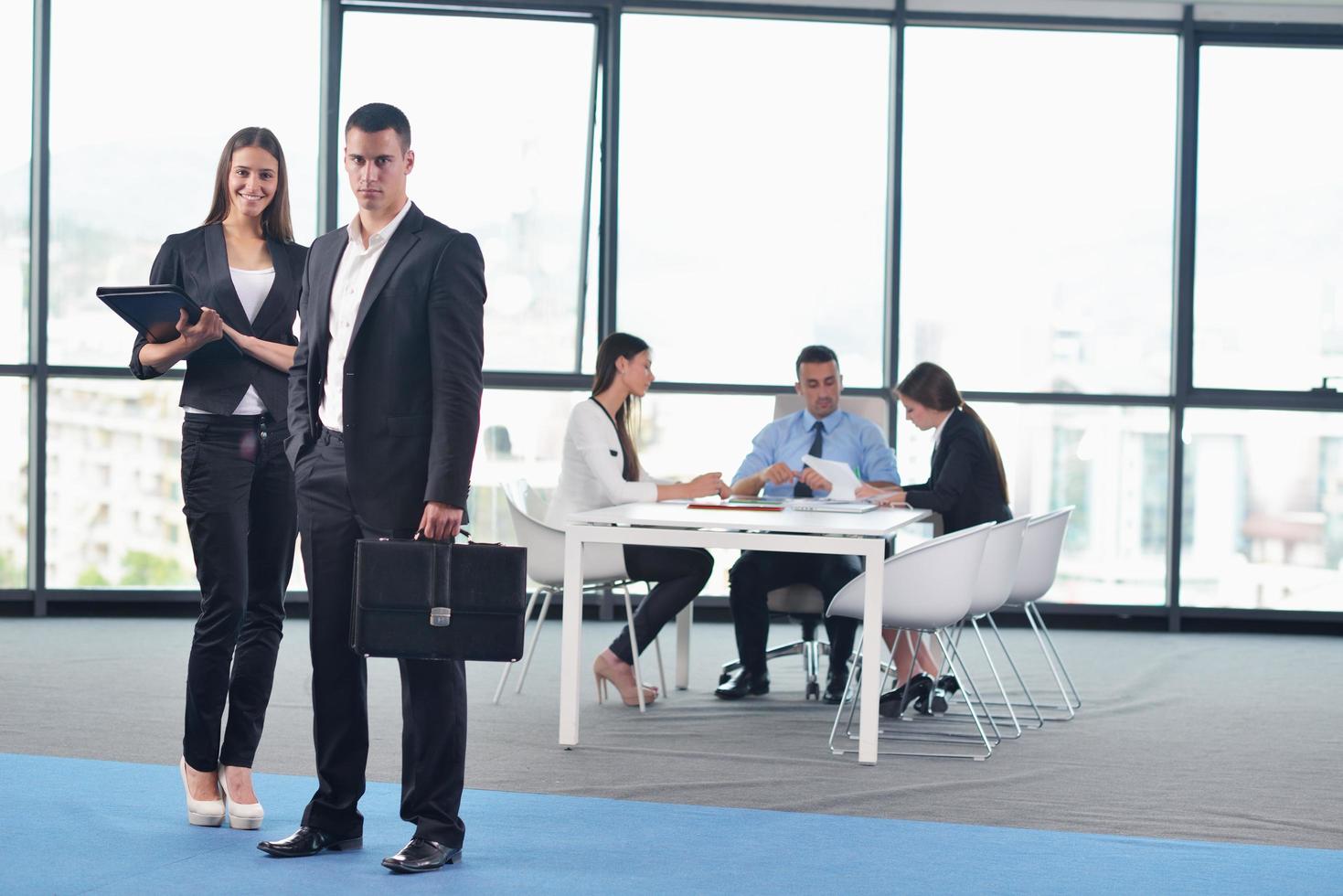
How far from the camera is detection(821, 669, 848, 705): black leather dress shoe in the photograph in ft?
18.1

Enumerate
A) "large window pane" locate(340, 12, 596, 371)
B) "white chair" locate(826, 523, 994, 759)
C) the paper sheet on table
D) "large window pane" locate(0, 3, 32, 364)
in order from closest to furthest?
"white chair" locate(826, 523, 994, 759)
the paper sheet on table
"large window pane" locate(0, 3, 32, 364)
"large window pane" locate(340, 12, 596, 371)

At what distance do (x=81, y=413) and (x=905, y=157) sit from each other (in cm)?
452

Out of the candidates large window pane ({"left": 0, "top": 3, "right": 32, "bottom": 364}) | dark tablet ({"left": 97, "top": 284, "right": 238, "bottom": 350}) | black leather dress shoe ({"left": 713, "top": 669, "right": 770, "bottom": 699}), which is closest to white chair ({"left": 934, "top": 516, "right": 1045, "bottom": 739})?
black leather dress shoe ({"left": 713, "top": 669, "right": 770, "bottom": 699})

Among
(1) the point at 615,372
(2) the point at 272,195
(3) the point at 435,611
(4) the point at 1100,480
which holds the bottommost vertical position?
(3) the point at 435,611

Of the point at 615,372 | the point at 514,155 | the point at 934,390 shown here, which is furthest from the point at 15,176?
the point at 934,390

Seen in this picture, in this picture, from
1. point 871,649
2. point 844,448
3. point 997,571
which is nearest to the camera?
point 871,649

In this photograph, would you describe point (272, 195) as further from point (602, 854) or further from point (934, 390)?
point (934, 390)

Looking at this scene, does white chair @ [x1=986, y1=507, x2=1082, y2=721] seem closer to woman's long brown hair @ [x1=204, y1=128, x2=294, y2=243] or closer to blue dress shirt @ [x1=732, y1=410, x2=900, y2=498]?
blue dress shirt @ [x1=732, y1=410, x2=900, y2=498]

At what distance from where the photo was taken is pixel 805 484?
5.98 m

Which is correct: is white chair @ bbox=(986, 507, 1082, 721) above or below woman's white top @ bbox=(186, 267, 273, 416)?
below

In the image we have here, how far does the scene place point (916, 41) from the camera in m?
7.90

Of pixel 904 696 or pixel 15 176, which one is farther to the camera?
pixel 15 176

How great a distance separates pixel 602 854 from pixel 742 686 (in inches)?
93.4

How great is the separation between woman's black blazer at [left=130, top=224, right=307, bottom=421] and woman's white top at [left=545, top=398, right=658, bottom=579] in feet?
6.31
